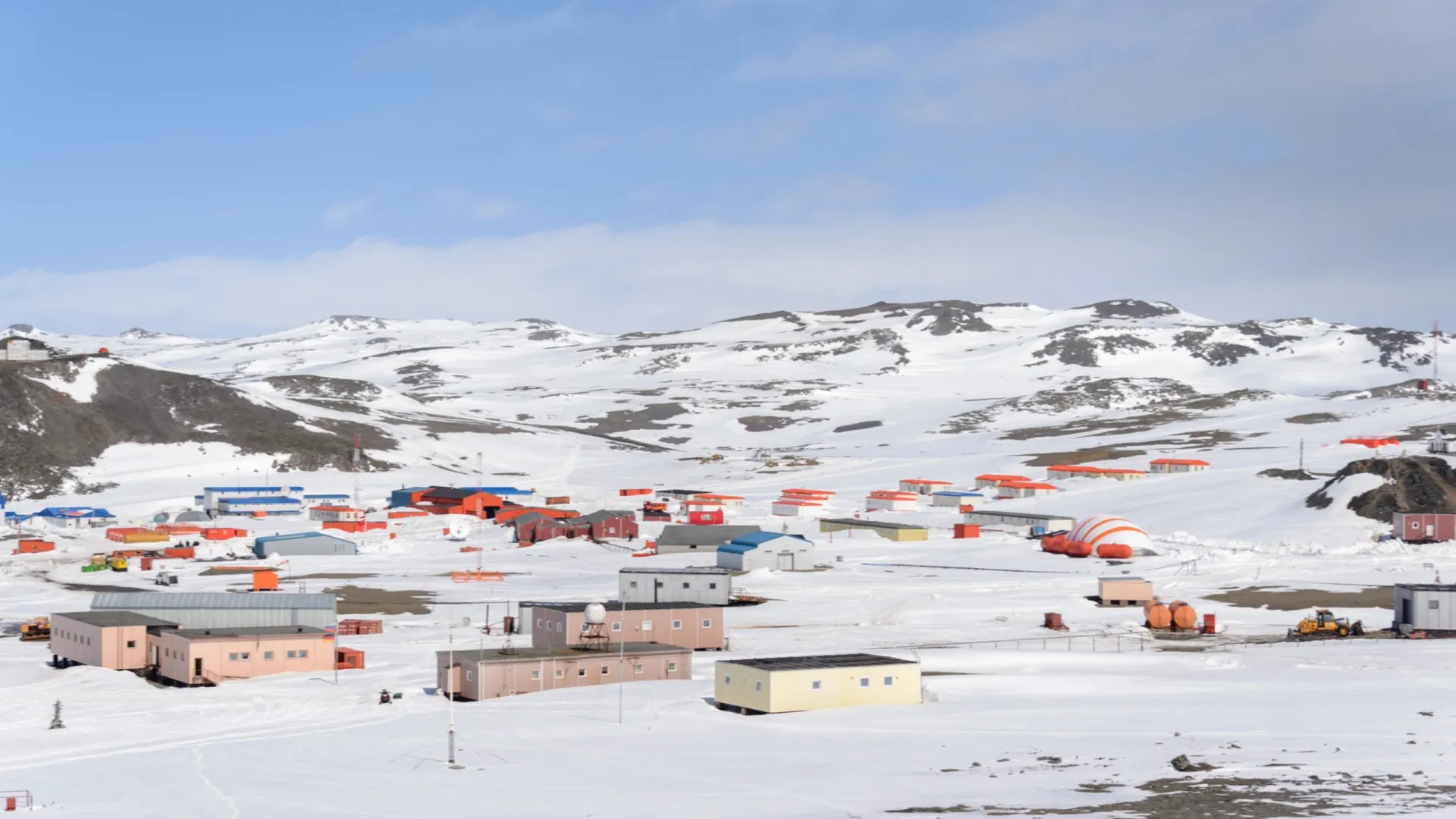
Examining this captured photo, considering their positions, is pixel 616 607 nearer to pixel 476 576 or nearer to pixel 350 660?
pixel 350 660

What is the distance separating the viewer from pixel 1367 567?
81.6 m

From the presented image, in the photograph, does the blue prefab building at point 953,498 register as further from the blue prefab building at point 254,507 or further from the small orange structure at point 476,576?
the blue prefab building at point 254,507

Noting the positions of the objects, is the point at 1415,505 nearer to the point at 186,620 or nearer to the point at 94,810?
the point at 186,620

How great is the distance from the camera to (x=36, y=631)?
205 ft

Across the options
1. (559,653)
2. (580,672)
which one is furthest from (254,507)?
(580,672)

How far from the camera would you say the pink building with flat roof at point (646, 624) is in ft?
185

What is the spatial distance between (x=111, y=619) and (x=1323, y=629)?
159 feet

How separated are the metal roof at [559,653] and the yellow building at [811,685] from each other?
5742mm

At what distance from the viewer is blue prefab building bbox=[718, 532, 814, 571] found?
86.3m

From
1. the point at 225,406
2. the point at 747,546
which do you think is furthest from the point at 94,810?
the point at 225,406

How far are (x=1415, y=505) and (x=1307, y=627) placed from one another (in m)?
45.6

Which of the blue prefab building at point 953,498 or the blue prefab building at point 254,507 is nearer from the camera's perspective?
the blue prefab building at point 953,498

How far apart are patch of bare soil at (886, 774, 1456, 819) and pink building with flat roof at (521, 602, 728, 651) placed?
30.0 m

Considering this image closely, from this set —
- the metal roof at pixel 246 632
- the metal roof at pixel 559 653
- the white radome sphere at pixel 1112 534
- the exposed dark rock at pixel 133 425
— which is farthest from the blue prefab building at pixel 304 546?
the exposed dark rock at pixel 133 425
